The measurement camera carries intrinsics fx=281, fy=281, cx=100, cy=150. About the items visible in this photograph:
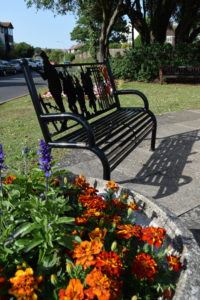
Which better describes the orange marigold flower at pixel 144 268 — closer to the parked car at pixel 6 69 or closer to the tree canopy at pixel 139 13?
the tree canopy at pixel 139 13

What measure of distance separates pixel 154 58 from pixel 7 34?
7414 cm

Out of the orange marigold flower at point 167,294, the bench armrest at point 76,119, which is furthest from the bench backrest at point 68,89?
the orange marigold flower at point 167,294

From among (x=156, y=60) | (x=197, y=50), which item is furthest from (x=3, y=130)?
(x=197, y=50)

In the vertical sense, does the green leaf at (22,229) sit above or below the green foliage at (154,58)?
below

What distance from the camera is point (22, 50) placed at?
71750mm

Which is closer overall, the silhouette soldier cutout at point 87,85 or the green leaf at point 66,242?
the green leaf at point 66,242

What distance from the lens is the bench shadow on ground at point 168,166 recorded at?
122 inches

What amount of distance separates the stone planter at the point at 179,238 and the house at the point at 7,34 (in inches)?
3223

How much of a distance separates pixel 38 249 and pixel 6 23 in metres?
89.7

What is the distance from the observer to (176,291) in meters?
0.98

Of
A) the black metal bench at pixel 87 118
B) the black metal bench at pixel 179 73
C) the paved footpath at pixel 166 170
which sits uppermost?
the black metal bench at pixel 179 73

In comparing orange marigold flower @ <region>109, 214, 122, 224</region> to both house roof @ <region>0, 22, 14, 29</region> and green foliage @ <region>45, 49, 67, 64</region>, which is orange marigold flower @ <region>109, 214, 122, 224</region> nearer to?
green foliage @ <region>45, 49, 67, 64</region>

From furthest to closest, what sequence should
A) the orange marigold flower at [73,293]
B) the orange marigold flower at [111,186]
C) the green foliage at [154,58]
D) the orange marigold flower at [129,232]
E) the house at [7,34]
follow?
1. the house at [7,34]
2. the green foliage at [154,58]
3. the orange marigold flower at [111,186]
4. the orange marigold flower at [129,232]
5. the orange marigold flower at [73,293]

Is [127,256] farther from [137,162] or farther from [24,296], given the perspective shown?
[137,162]
